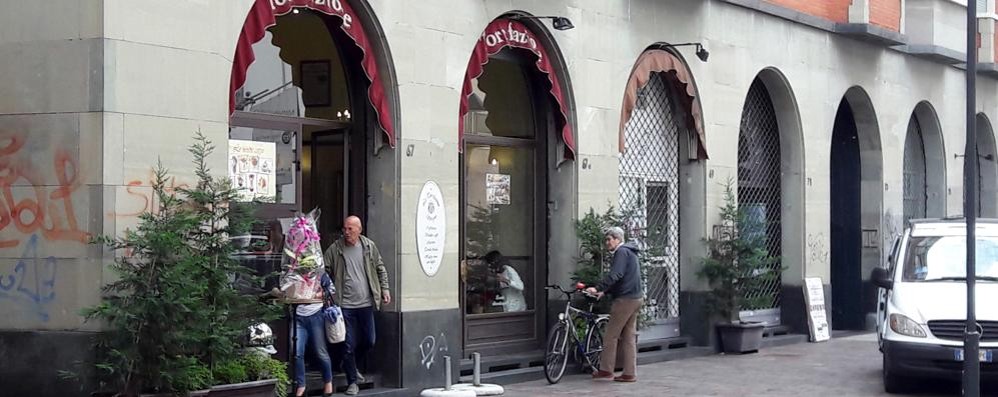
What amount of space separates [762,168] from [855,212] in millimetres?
3480

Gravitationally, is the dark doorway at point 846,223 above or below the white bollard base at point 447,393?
above

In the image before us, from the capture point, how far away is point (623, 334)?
654 inches

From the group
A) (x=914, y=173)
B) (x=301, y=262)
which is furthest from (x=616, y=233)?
(x=914, y=173)

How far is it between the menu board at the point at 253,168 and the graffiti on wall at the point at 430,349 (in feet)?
7.55

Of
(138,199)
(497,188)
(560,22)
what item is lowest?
(138,199)

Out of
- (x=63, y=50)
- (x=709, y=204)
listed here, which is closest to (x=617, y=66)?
(x=709, y=204)

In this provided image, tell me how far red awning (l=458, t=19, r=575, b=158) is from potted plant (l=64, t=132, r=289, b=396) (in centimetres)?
451

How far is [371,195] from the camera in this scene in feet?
49.3

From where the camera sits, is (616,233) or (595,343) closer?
(616,233)

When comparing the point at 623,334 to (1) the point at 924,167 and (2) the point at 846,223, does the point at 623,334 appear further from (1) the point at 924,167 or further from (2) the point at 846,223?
(1) the point at 924,167

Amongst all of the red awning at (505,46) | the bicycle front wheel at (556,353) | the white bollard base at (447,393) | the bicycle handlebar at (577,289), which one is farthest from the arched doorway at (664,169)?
the white bollard base at (447,393)

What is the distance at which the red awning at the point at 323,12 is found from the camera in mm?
13062

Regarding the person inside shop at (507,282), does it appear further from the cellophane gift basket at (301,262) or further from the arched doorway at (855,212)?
the arched doorway at (855,212)

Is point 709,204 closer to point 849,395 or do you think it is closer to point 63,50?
point 849,395
